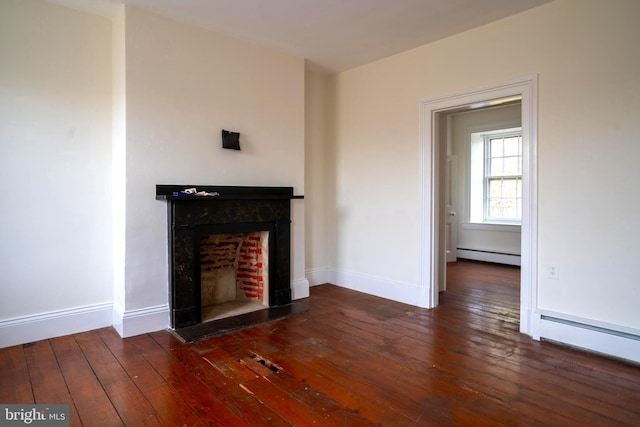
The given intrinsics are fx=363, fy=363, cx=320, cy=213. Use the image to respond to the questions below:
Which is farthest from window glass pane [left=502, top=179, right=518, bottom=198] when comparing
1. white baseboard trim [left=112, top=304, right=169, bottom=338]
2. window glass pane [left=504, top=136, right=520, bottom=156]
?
white baseboard trim [left=112, top=304, right=169, bottom=338]

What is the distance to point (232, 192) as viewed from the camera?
3.57m

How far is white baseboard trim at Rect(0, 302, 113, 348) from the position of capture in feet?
9.24

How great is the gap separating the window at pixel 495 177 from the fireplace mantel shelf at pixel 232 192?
439 cm

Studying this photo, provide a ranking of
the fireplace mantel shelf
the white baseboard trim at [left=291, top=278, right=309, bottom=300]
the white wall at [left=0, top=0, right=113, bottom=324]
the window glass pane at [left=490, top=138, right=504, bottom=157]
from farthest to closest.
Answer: the window glass pane at [left=490, top=138, right=504, bottom=157], the white baseboard trim at [left=291, top=278, right=309, bottom=300], the fireplace mantel shelf, the white wall at [left=0, top=0, right=113, bottom=324]

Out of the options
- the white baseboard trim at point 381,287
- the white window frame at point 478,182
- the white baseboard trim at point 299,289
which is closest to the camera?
the white baseboard trim at point 381,287

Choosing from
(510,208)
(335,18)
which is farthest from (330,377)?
(510,208)

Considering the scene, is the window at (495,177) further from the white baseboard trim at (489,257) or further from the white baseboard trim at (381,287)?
the white baseboard trim at (381,287)

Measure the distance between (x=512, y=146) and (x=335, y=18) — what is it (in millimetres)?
4814

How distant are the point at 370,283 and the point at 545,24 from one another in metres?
3.04

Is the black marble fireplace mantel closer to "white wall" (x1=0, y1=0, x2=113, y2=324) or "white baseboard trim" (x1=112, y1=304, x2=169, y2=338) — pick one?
"white wall" (x1=0, y1=0, x2=113, y2=324)

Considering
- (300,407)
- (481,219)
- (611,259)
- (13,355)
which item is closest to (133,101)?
(13,355)

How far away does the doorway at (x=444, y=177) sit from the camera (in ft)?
9.95

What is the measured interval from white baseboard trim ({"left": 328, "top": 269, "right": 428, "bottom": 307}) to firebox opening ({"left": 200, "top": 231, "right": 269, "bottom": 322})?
4.11ft

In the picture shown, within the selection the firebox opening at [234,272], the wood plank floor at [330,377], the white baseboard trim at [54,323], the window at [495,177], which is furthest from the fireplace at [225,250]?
the window at [495,177]
